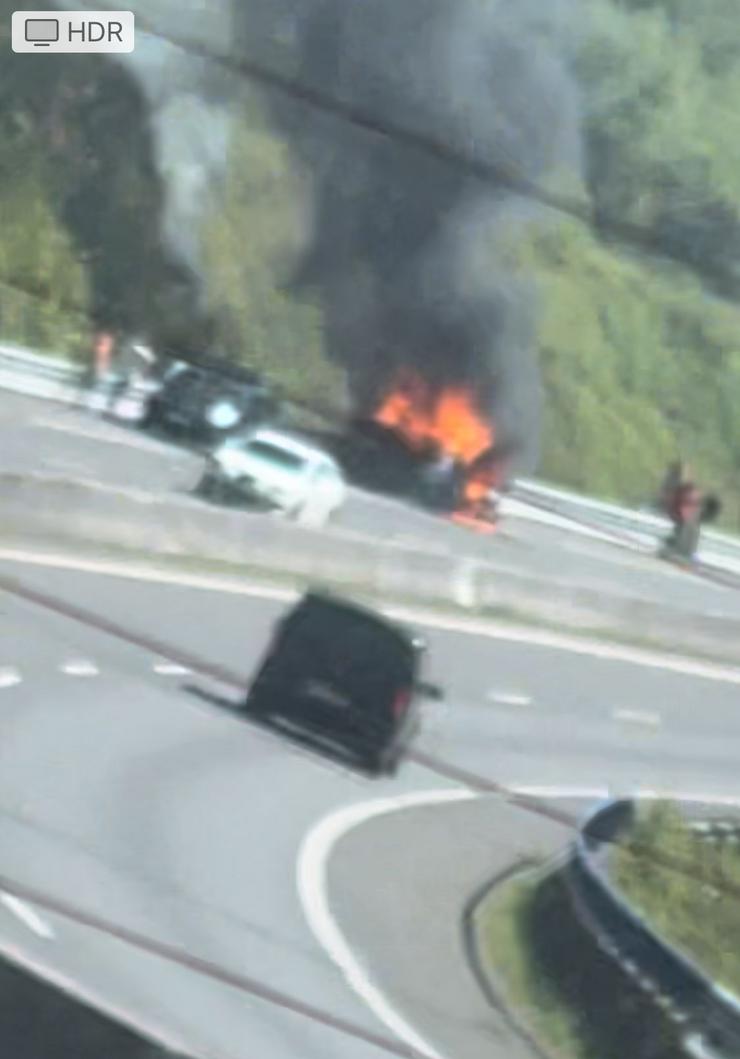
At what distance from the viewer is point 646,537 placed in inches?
92.4

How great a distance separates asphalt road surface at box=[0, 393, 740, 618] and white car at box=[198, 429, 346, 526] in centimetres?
2

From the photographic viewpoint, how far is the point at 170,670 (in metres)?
2.45

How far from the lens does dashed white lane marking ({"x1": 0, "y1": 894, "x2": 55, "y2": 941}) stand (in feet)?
8.25

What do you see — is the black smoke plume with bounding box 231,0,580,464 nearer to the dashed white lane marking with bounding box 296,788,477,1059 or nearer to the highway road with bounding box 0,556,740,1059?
the highway road with bounding box 0,556,740,1059

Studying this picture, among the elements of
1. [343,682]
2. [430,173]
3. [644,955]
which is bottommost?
[644,955]

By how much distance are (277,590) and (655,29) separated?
2.06ft

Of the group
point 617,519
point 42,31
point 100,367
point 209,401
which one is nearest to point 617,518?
point 617,519

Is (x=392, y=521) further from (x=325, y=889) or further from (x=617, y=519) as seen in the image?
(x=325, y=889)

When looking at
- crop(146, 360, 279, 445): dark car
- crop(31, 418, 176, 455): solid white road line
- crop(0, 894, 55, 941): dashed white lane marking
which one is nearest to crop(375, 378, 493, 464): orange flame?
crop(146, 360, 279, 445): dark car

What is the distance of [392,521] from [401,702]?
0.59 feet

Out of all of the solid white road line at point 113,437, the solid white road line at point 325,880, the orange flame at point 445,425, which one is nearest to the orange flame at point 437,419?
the orange flame at point 445,425

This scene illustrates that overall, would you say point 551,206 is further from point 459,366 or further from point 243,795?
point 243,795

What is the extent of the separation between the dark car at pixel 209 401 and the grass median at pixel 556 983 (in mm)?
511

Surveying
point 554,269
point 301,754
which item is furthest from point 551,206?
point 301,754
